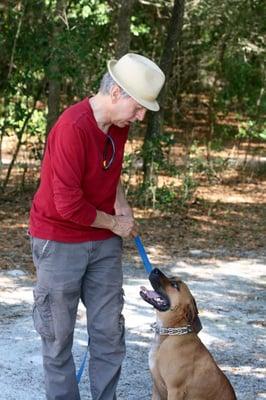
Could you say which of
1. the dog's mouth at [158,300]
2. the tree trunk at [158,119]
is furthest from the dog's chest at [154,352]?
the tree trunk at [158,119]

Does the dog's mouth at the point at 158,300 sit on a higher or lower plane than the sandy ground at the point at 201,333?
higher

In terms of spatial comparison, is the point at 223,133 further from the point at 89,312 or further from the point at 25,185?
the point at 89,312

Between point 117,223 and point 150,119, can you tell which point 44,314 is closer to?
point 117,223

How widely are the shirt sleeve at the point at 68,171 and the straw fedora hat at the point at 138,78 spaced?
34 cm

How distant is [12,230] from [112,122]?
6290mm

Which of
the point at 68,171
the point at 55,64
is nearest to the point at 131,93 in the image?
the point at 68,171

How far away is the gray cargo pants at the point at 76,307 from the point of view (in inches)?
164

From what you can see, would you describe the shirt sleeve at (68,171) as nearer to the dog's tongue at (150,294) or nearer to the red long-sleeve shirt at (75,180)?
the red long-sleeve shirt at (75,180)

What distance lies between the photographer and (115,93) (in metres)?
4.00

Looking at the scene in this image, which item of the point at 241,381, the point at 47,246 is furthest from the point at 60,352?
the point at 241,381

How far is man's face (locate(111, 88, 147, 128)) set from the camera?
3996 mm

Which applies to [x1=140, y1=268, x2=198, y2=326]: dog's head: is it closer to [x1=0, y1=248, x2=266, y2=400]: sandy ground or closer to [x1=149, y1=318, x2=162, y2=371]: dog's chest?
[x1=149, y1=318, x2=162, y2=371]: dog's chest

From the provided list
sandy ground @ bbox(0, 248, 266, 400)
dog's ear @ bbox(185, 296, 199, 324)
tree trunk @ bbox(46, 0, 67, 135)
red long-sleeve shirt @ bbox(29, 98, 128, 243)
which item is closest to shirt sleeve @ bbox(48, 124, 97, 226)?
red long-sleeve shirt @ bbox(29, 98, 128, 243)

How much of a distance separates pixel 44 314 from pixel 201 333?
2445mm
